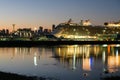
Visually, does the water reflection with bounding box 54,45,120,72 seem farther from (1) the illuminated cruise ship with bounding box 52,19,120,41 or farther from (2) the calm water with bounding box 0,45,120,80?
(1) the illuminated cruise ship with bounding box 52,19,120,41

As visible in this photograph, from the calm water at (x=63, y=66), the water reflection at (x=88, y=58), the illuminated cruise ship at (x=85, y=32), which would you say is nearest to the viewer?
the calm water at (x=63, y=66)

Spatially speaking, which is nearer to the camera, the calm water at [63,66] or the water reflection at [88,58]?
the calm water at [63,66]

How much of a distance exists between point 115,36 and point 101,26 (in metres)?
14.4

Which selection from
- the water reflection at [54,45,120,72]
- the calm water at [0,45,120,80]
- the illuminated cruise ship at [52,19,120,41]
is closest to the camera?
the calm water at [0,45,120,80]

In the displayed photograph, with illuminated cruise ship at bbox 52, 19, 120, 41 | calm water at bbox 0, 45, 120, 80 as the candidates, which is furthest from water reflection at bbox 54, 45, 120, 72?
illuminated cruise ship at bbox 52, 19, 120, 41

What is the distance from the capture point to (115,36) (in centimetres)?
16300

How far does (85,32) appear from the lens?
6565 inches

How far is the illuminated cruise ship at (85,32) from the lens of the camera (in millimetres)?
160350

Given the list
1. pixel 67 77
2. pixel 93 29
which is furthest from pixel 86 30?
pixel 67 77

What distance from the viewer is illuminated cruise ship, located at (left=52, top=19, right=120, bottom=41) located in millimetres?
160350

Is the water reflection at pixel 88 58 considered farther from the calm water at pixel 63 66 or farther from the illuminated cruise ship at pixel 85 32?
the illuminated cruise ship at pixel 85 32

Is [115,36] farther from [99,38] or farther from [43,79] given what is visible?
[43,79]

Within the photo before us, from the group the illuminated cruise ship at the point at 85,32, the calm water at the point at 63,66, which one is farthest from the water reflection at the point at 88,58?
the illuminated cruise ship at the point at 85,32

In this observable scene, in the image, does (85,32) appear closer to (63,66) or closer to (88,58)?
(88,58)
